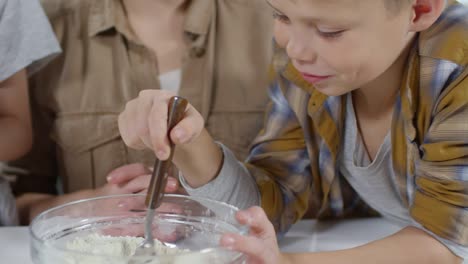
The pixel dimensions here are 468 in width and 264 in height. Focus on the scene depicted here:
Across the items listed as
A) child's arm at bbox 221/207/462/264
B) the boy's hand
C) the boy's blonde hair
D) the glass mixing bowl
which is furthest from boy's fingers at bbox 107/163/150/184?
the boy's blonde hair

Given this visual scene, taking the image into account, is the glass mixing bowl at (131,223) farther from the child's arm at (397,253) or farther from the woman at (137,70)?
the woman at (137,70)

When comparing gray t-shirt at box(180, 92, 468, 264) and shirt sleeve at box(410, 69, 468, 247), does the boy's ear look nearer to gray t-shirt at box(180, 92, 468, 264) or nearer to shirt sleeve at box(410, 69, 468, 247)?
shirt sleeve at box(410, 69, 468, 247)

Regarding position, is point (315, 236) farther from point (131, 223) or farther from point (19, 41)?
point (19, 41)

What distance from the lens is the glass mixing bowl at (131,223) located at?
0.77m

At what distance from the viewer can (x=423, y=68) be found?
0.86 meters

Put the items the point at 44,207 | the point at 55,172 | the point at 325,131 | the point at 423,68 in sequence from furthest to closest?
the point at 55,172 < the point at 44,207 < the point at 325,131 < the point at 423,68

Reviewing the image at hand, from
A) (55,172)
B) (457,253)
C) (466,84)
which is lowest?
(55,172)

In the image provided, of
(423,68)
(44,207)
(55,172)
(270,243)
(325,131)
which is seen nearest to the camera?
(270,243)

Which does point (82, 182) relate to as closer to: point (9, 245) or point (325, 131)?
point (9, 245)

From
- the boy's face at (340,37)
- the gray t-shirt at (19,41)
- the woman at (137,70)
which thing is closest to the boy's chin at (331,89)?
the boy's face at (340,37)

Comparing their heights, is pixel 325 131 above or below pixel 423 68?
below

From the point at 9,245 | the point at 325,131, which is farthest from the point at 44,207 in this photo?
the point at 325,131

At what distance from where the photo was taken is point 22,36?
1160mm

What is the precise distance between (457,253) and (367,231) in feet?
0.64
